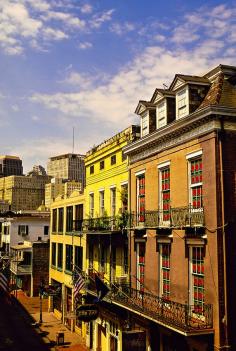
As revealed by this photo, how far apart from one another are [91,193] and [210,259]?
1802 cm

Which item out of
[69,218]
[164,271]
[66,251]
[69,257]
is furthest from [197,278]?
[66,251]

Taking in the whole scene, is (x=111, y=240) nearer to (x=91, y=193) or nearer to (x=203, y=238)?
(x=91, y=193)

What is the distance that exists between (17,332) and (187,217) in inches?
1006

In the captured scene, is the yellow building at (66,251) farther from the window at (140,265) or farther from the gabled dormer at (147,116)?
the gabled dormer at (147,116)

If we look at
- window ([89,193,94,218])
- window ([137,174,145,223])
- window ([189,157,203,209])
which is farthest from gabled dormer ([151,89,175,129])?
window ([89,193,94,218])

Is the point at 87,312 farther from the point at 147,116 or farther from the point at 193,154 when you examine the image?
the point at 193,154

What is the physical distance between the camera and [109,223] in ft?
94.3

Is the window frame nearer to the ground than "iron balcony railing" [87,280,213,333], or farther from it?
farther from it

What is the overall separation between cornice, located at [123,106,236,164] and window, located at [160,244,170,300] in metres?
5.12

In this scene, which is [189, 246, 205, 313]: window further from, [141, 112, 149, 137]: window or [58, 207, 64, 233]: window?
[58, 207, 64, 233]: window

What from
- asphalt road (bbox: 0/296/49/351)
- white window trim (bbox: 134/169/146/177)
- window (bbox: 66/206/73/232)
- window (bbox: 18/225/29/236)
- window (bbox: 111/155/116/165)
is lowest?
asphalt road (bbox: 0/296/49/351)

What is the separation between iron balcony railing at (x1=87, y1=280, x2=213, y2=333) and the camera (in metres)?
17.4

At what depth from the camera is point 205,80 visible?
21.0 meters

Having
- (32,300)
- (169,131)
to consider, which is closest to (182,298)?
(169,131)
